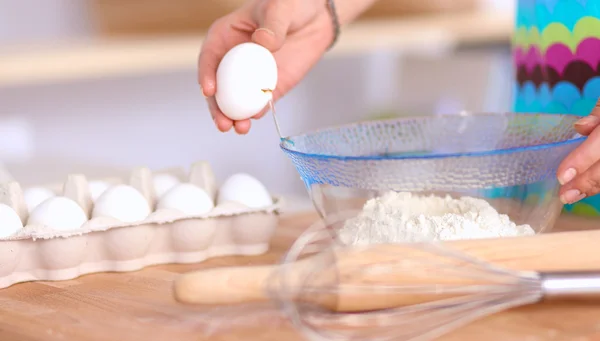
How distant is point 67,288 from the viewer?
0.74m

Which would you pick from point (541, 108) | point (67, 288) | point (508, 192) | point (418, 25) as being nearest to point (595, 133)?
point (508, 192)

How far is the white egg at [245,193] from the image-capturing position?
844 mm

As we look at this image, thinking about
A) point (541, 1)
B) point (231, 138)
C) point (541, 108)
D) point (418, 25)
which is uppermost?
point (418, 25)

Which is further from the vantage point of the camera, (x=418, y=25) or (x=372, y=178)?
(x=418, y=25)

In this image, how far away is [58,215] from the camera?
2.48ft

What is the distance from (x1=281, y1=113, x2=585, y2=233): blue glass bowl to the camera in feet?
2.29

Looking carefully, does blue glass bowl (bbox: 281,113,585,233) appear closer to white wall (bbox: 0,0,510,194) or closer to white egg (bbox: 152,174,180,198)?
white egg (bbox: 152,174,180,198)

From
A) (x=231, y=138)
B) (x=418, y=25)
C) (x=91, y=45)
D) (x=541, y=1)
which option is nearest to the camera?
(x=541, y=1)

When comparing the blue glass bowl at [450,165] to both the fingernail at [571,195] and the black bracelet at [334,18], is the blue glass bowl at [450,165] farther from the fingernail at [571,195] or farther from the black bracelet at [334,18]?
the black bracelet at [334,18]

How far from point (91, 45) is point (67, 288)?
3.97ft

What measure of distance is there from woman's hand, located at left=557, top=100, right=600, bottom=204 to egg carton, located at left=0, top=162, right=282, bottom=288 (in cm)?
29

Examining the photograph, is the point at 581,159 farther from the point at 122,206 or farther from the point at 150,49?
the point at 150,49

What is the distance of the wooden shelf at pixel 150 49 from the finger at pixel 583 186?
1.14 meters

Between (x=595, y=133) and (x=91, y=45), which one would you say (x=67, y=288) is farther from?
(x=91, y=45)
